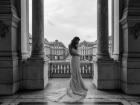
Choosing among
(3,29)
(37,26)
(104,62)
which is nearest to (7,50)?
(3,29)

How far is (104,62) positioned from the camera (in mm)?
10305

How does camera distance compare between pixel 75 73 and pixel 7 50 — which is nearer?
pixel 75 73

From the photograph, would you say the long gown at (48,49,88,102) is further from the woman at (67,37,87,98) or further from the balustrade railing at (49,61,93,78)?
the balustrade railing at (49,61,93,78)

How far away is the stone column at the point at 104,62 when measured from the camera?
10289mm

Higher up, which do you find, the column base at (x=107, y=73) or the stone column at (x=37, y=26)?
the stone column at (x=37, y=26)

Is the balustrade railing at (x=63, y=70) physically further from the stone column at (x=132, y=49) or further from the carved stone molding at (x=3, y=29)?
the carved stone molding at (x=3, y=29)

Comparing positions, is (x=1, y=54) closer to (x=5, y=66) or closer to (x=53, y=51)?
(x=5, y=66)

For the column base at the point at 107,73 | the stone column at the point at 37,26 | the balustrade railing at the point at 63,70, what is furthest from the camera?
the balustrade railing at the point at 63,70

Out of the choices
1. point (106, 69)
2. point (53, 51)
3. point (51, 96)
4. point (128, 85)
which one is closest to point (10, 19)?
point (51, 96)

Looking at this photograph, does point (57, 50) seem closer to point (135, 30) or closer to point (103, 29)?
point (103, 29)

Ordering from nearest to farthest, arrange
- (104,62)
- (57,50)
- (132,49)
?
(132,49)
(104,62)
(57,50)

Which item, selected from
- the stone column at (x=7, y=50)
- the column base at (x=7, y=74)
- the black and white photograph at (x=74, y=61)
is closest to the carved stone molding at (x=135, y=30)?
the black and white photograph at (x=74, y=61)

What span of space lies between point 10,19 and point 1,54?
1769 mm

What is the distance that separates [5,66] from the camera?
9383mm
